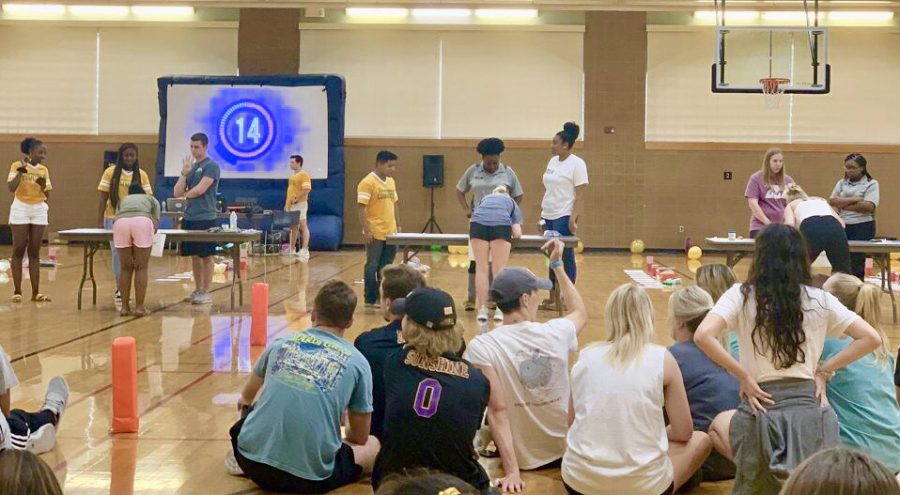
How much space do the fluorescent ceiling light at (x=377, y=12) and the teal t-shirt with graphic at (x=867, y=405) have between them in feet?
49.5

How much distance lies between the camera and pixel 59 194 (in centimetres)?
1845

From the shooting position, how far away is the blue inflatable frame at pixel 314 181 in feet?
57.1

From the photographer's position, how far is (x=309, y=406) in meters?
3.77

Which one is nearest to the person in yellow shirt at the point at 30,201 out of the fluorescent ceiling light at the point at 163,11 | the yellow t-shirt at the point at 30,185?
the yellow t-shirt at the point at 30,185

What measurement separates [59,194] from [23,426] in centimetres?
1529

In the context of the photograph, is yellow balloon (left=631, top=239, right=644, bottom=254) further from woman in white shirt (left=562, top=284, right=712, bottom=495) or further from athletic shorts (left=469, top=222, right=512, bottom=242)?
woman in white shirt (left=562, top=284, right=712, bottom=495)

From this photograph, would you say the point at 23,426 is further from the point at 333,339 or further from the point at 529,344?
the point at 529,344

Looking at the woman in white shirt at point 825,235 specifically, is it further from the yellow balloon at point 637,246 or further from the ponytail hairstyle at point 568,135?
the yellow balloon at point 637,246

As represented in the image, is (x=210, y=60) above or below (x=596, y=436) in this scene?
above

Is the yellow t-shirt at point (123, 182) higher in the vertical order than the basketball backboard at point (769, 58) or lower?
lower

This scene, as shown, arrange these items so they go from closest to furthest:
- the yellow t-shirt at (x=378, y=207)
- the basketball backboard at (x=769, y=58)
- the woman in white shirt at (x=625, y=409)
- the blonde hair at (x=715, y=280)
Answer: the woman in white shirt at (x=625, y=409)
the blonde hair at (x=715, y=280)
the yellow t-shirt at (x=378, y=207)
the basketball backboard at (x=769, y=58)

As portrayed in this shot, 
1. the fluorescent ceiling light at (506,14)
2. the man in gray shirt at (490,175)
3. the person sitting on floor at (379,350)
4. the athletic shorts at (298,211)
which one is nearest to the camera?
the person sitting on floor at (379,350)

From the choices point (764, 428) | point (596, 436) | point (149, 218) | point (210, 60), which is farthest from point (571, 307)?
point (210, 60)

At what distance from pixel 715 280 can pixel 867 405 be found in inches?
37.7
